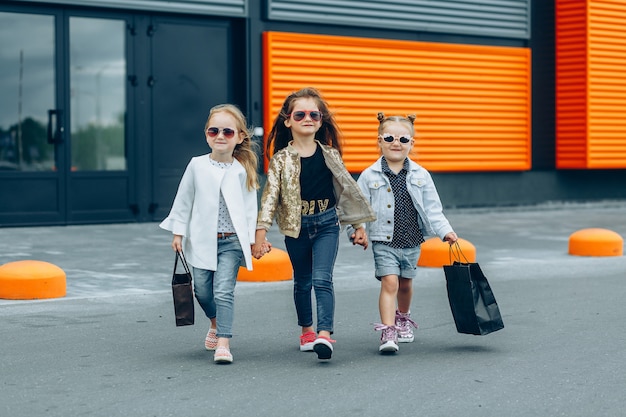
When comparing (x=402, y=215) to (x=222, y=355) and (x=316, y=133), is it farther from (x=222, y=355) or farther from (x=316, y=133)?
(x=222, y=355)

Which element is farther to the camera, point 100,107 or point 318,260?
point 100,107

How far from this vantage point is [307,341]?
22.2 ft

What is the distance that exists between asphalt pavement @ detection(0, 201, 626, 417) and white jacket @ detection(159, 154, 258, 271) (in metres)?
0.61

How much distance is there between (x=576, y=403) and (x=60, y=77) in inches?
442

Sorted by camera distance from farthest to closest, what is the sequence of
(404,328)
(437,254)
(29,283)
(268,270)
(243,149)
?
(437,254), (268,270), (29,283), (404,328), (243,149)

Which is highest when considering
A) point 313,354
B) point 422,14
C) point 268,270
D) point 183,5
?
point 422,14

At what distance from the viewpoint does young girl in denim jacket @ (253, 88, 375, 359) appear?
655 cm

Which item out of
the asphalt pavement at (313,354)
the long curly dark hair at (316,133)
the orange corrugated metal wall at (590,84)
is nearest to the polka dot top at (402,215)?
the long curly dark hair at (316,133)

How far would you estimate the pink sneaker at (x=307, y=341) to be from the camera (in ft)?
22.2

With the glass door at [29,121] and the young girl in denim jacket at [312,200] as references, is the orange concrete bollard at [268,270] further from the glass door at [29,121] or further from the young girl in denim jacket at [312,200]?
the glass door at [29,121]

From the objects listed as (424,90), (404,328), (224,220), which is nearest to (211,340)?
(224,220)

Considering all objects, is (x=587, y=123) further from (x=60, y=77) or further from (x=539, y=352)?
(x=539, y=352)

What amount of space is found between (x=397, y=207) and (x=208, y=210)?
1.21m

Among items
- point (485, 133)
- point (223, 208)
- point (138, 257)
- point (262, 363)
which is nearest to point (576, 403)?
point (262, 363)
